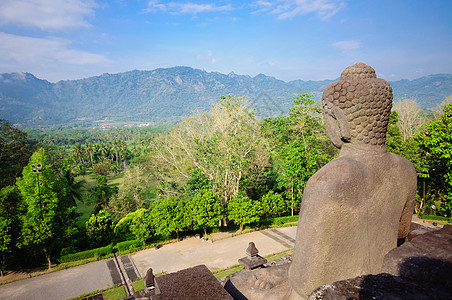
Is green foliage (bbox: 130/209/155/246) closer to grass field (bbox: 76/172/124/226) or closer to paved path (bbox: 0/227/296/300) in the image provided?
paved path (bbox: 0/227/296/300)

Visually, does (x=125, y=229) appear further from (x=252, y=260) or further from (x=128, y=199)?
(x=252, y=260)

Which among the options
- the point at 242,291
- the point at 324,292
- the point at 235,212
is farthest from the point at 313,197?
the point at 235,212

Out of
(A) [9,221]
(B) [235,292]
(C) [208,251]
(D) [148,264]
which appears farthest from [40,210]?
(B) [235,292]

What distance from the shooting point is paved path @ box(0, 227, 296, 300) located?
15.3m

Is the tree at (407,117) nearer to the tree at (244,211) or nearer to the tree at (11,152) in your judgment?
the tree at (244,211)

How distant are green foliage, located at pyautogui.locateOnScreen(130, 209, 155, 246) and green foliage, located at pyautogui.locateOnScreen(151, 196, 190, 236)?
42cm

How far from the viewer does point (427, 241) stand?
2703 millimetres

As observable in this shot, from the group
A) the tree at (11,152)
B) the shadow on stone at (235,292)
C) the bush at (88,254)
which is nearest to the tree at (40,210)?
the bush at (88,254)

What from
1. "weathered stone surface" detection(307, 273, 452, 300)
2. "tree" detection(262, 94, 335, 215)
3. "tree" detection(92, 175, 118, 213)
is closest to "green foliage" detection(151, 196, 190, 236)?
"tree" detection(262, 94, 335, 215)

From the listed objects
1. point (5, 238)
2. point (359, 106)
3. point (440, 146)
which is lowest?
point (5, 238)

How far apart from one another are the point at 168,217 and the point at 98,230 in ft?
19.9

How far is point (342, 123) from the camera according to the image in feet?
Answer: 13.6

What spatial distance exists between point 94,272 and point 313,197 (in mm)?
18466

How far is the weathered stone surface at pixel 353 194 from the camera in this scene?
3.66 metres
